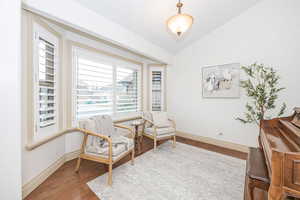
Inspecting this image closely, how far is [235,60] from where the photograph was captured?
3.10 m

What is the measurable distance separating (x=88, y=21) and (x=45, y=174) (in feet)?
8.11

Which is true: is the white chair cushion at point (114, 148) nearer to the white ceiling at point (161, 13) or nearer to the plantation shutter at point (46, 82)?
the plantation shutter at point (46, 82)

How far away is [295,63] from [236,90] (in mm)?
1067

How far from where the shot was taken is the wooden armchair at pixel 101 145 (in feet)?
6.32

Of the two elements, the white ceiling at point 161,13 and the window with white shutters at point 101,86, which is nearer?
the white ceiling at point 161,13

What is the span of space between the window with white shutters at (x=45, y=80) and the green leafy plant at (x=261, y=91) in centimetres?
362

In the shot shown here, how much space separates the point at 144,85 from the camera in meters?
4.22

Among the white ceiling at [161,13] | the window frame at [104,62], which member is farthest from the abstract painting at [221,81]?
the window frame at [104,62]

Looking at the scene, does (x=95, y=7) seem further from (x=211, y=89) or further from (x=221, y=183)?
(x=221, y=183)

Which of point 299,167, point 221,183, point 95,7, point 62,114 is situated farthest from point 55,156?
point 299,167

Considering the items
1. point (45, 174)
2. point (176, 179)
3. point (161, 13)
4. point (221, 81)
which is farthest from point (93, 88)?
point (221, 81)

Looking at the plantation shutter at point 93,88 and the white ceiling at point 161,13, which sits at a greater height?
the white ceiling at point 161,13

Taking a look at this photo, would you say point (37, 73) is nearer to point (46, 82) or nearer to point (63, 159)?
point (46, 82)

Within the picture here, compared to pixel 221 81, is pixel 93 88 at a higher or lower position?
lower
